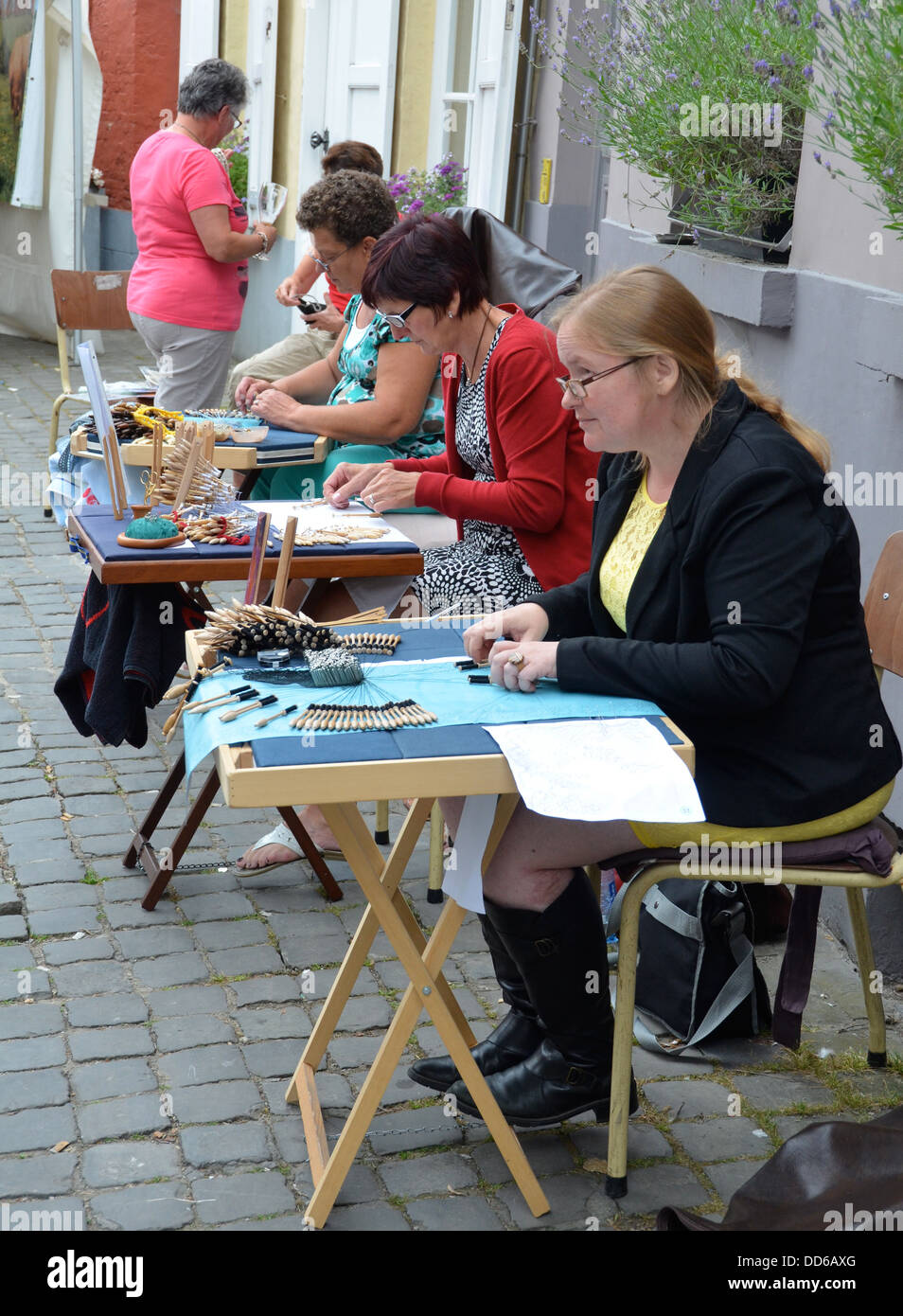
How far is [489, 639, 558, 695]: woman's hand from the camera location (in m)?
2.36

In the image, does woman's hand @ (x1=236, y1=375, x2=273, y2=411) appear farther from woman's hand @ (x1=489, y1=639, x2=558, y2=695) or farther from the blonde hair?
woman's hand @ (x1=489, y1=639, x2=558, y2=695)

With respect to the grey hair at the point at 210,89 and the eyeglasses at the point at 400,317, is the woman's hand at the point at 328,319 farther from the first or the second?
the eyeglasses at the point at 400,317

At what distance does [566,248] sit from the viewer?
6.54 m

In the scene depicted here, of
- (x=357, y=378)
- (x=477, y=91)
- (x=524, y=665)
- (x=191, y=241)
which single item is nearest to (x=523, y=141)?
(x=477, y=91)

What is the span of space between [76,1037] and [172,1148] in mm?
455

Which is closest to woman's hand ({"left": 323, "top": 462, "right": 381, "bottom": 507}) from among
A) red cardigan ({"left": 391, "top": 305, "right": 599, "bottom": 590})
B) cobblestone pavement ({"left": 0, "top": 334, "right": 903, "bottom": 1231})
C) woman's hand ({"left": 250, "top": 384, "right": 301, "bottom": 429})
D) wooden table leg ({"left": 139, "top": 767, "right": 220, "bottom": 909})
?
red cardigan ({"left": 391, "top": 305, "right": 599, "bottom": 590})

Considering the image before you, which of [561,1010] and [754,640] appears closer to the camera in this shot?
[754,640]

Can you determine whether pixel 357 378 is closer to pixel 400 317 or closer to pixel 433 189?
pixel 400 317

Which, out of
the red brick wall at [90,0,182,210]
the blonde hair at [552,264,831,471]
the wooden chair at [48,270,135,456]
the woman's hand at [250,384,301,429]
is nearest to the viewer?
the blonde hair at [552,264,831,471]

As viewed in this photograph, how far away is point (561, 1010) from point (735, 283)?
2.31 metres

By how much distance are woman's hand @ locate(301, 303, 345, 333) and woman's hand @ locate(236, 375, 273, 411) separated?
463mm

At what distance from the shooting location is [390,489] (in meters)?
3.68

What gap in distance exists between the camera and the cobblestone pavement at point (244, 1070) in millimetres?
2506
